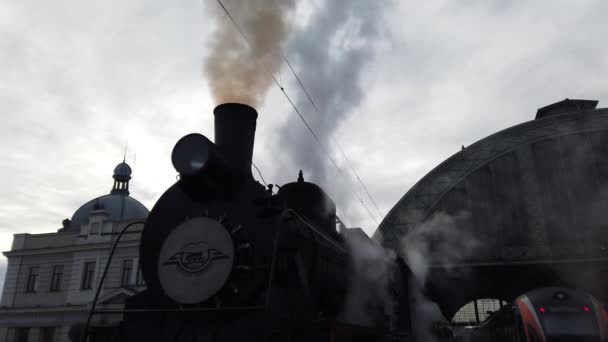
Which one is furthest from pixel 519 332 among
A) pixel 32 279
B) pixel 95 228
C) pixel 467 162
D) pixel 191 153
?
pixel 32 279

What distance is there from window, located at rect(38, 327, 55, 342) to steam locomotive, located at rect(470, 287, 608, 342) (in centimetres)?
2409

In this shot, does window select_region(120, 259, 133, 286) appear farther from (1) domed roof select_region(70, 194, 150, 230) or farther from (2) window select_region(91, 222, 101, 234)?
(1) domed roof select_region(70, 194, 150, 230)

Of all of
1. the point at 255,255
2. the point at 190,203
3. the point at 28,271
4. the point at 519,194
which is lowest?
the point at 255,255

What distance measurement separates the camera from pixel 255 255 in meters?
5.13

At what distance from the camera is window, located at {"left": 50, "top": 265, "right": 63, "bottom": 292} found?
25.4 m

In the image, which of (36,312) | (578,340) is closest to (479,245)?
(578,340)

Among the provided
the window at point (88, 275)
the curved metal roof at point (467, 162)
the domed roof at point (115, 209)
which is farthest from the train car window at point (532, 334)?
the domed roof at point (115, 209)

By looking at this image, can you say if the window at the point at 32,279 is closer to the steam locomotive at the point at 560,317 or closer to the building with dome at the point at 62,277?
the building with dome at the point at 62,277

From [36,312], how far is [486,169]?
25333 millimetres

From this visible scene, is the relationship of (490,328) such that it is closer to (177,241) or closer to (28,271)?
(177,241)

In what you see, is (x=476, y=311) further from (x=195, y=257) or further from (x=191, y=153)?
(x=191, y=153)

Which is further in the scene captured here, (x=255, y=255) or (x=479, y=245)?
(x=479, y=245)

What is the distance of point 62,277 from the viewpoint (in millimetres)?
25516

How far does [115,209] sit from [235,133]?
30.2 m
